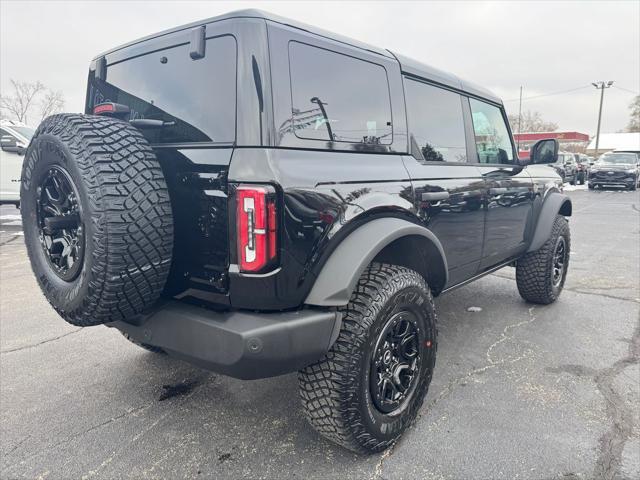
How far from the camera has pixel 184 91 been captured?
2.07 m

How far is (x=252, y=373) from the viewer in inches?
72.3

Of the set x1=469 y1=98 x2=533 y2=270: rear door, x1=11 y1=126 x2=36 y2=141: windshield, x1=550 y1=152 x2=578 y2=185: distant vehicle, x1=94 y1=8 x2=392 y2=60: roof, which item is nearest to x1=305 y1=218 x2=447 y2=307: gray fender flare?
x1=94 y1=8 x2=392 y2=60: roof

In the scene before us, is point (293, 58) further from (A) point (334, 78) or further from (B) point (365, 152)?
(B) point (365, 152)

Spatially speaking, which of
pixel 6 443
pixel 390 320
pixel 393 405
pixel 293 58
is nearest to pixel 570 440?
pixel 393 405

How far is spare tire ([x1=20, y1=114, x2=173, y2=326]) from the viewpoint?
5.71ft

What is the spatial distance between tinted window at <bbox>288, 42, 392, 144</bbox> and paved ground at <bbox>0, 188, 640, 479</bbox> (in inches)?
60.3

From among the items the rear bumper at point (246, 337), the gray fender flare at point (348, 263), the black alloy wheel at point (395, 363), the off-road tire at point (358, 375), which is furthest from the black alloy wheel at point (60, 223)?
the black alloy wheel at point (395, 363)

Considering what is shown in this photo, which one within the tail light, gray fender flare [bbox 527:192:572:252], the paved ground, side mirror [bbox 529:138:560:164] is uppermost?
side mirror [bbox 529:138:560:164]

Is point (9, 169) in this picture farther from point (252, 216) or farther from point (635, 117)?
point (635, 117)

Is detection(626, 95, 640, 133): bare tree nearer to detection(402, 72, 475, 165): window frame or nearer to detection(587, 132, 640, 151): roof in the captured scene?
detection(587, 132, 640, 151): roof

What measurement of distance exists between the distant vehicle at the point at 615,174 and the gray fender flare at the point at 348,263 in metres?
21.8

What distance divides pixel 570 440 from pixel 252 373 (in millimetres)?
1652

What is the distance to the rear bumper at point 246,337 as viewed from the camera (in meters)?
1.78

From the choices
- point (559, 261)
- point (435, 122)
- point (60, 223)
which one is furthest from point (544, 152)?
point (60, 223)
